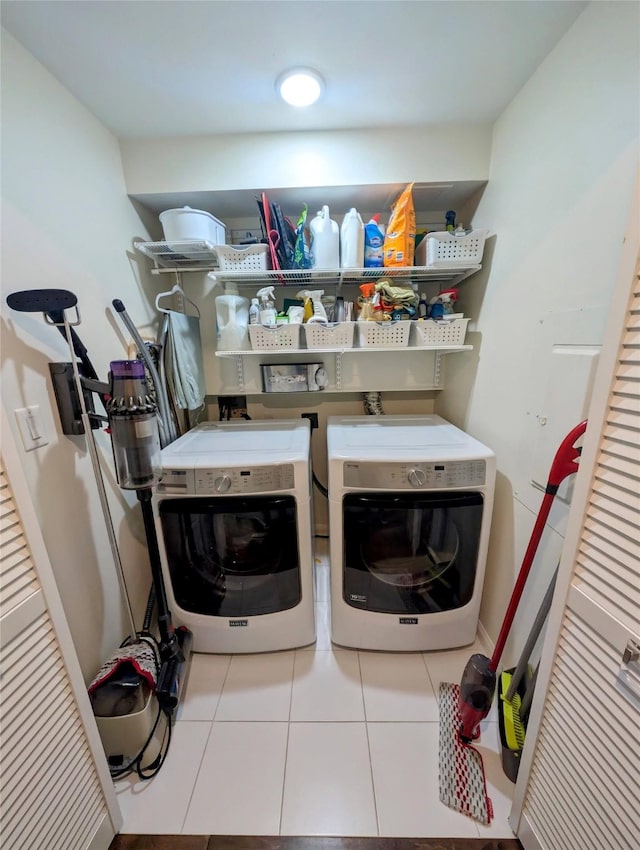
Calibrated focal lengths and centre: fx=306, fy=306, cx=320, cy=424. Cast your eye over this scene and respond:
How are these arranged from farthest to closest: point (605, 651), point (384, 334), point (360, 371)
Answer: point (360, 371)
point (384, 334)
point (605, 651)

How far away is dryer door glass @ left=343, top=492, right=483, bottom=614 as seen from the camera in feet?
4.16

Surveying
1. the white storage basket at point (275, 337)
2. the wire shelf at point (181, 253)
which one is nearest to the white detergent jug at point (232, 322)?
the white storage basket at point (275, 337)

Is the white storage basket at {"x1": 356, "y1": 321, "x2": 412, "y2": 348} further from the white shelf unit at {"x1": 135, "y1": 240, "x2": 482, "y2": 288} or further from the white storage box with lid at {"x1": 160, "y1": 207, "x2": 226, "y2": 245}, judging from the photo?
the white storage box with lid at {"x1": 160, "y1": 207, "x2": 226, "y2": 245}

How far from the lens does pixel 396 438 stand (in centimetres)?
147

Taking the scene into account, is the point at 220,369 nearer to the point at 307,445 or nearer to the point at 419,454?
the point at 307,445

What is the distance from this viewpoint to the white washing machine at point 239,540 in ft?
4.04

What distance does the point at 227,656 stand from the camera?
1491mm

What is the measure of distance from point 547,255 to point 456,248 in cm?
43

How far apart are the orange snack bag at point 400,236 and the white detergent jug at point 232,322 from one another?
2.51ft

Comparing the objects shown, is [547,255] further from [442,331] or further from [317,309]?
[317,309]

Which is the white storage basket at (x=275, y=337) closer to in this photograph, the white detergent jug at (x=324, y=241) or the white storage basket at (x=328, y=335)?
the white storage basket at (x=328, y=335)

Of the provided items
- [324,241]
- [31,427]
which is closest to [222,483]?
[31,427]

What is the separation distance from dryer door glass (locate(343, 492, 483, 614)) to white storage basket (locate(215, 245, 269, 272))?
1.18 meters

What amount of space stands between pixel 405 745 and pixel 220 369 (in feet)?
6.43
